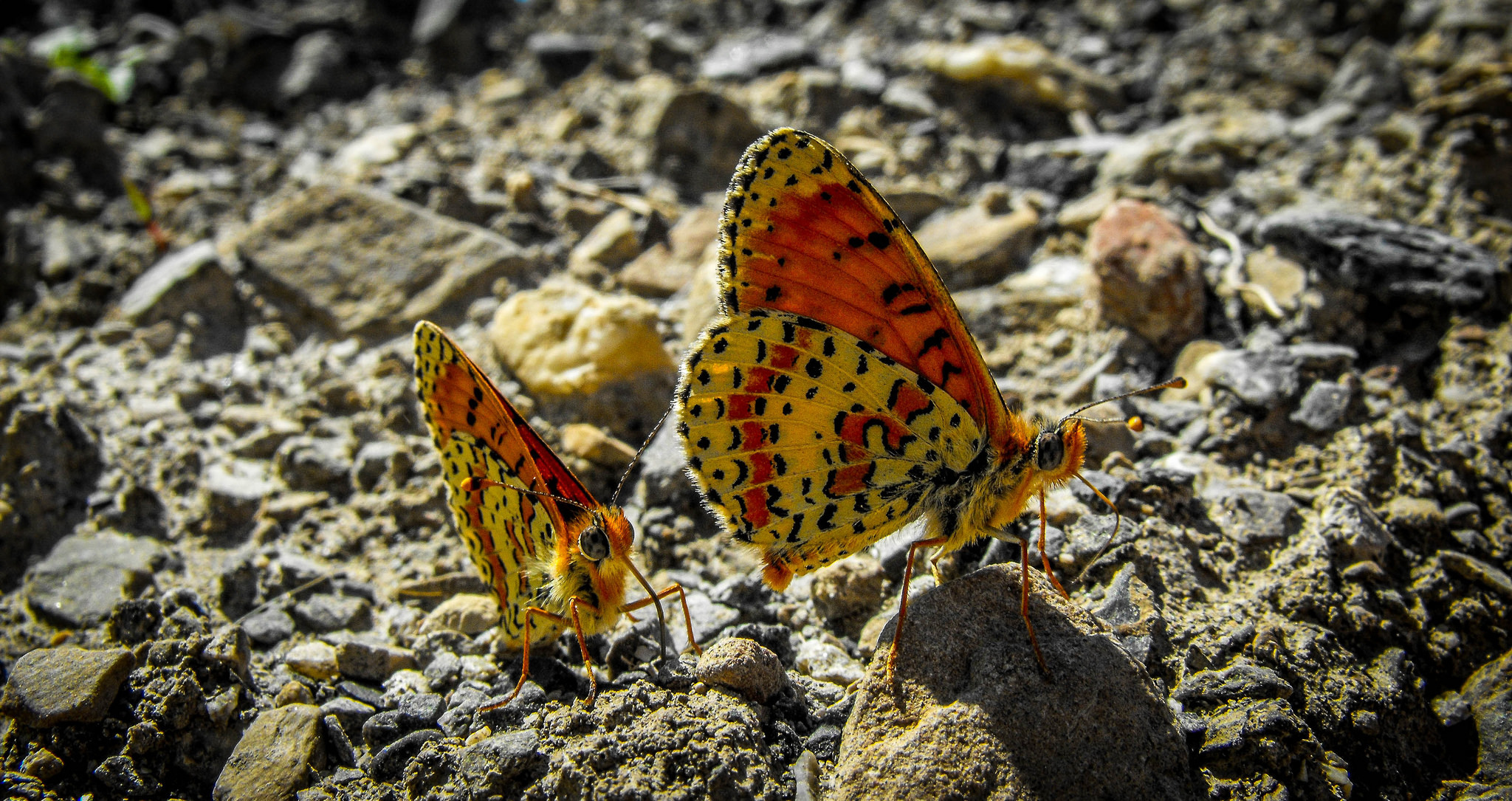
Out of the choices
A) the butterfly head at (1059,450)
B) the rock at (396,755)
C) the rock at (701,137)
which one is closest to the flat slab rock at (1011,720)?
the butterfly head at (1059,450)

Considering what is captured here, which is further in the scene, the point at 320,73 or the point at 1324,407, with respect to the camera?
the point at 320,73

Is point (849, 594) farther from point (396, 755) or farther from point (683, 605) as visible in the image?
point (396, 755)

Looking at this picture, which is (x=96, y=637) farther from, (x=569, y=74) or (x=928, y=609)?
(x=569, y=74)

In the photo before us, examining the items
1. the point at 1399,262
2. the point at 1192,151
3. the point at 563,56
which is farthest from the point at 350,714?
the point at 563,56

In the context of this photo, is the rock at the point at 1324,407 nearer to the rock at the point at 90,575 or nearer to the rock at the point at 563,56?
the rock at the point at 90,575

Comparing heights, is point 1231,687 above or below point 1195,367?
below

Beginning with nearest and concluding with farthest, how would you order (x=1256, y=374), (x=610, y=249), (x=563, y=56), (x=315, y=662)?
(x=315, y=662), (x=1256, y=374), (x=610, y=249), (x=563, y=56)
